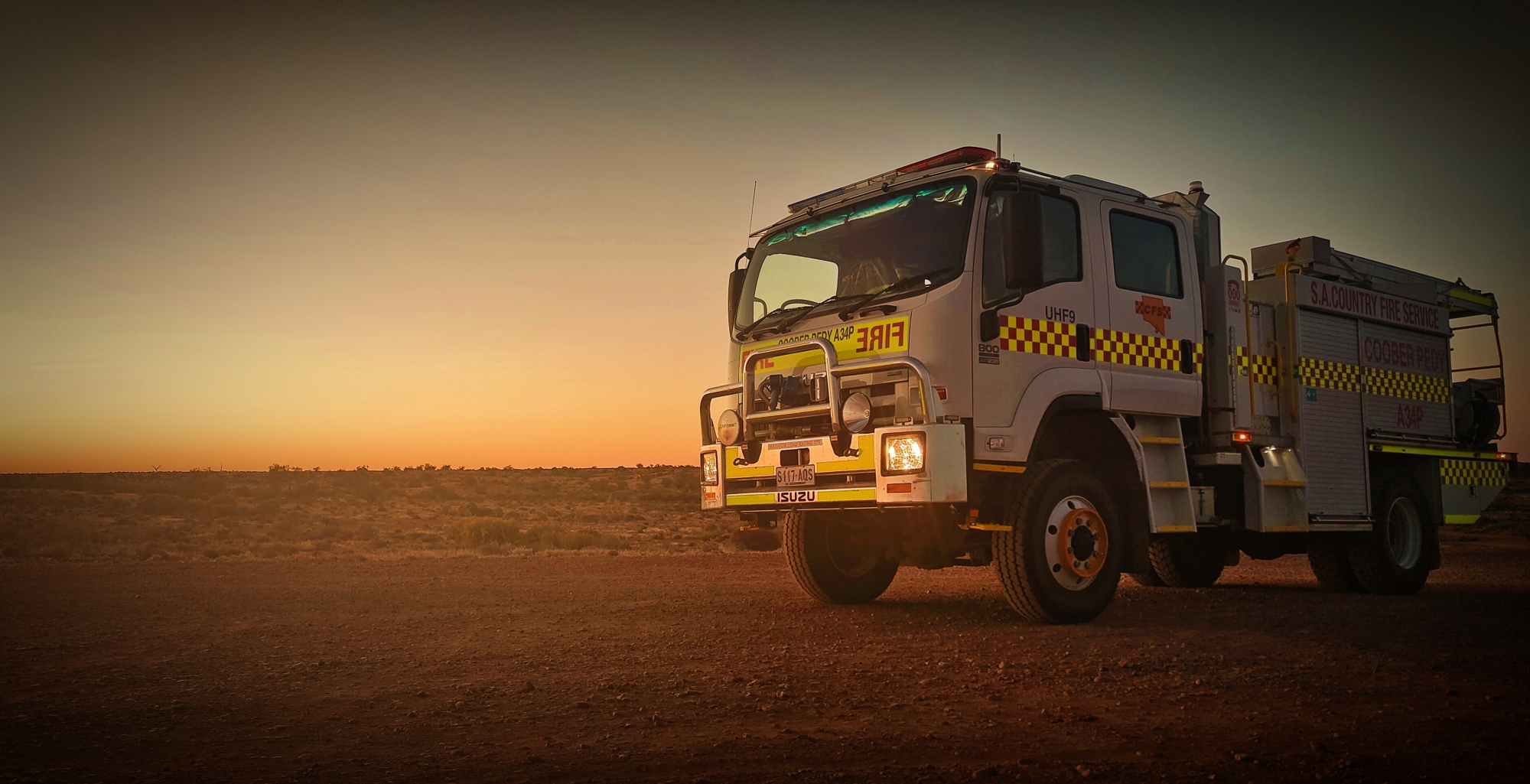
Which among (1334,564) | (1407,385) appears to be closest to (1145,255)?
(1407,385)

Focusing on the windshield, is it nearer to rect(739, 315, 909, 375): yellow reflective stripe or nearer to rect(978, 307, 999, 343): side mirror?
rect(739, 315, 909, 375): yellow reflective stripe

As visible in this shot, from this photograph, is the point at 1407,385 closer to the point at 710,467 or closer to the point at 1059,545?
the point at 1059,545

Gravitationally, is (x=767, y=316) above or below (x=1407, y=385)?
above

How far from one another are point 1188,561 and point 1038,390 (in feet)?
16.8

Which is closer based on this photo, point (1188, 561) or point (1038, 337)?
point (1038, 337)

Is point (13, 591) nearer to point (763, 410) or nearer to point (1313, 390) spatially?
point (763, 410)

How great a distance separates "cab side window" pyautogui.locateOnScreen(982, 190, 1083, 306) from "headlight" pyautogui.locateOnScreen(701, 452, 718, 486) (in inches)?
102

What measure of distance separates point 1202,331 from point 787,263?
3.65 metres

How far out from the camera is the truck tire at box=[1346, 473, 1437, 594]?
11.0 m

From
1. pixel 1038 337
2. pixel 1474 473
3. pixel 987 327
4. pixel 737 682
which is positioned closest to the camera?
pixel 737 682

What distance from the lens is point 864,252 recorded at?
8.36m

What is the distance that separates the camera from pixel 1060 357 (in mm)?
7836

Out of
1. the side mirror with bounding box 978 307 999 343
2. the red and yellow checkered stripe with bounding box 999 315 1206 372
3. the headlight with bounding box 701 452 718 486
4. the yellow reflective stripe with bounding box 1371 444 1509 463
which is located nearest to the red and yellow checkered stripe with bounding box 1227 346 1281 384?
the red and yellow checkered stripe with bounding box 999 315 1206 372

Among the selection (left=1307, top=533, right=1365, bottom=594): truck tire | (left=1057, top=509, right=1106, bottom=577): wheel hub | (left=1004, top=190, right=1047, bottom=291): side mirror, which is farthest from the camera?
(left=1307, top=533, right=1365, bottom=594): truck tire
